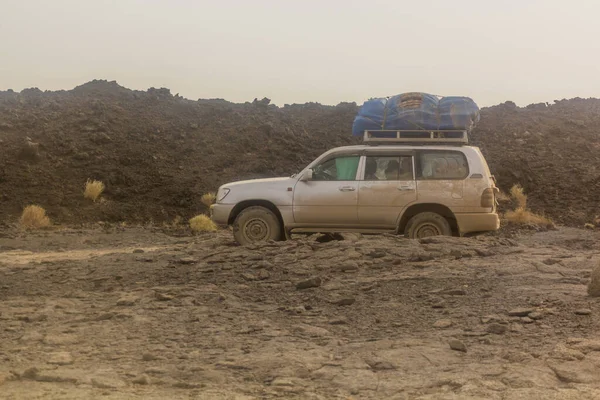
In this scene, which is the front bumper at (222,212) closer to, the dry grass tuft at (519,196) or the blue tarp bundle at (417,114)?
the blue tarp bundle at (417,114)

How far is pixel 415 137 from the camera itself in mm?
13500

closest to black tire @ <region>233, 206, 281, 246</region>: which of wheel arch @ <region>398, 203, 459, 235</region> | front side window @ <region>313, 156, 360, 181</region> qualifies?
front side window @ <region>313, 156, 360, 181</region>

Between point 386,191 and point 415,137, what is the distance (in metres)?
1.70

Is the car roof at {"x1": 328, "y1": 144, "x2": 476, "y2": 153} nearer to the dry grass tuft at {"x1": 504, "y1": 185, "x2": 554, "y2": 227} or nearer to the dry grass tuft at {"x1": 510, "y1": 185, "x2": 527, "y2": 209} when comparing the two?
the dry grass tuft at {"x1": 504, "y1": 185, "x2": 554, "y2": 227}

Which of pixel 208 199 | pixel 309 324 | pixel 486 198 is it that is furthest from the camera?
pixel 208 199

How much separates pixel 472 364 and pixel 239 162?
2499 centimetres

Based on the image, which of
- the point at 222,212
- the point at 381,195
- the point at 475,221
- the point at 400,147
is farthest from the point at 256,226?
the point at 475,221

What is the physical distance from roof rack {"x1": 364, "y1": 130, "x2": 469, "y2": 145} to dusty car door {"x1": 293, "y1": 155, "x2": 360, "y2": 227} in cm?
75

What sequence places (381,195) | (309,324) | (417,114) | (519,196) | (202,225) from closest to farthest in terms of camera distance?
(309,324) < (381,195) < (417,114) < (202,225) < (519,196)

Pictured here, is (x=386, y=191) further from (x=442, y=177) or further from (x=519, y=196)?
(x=519, y=196)

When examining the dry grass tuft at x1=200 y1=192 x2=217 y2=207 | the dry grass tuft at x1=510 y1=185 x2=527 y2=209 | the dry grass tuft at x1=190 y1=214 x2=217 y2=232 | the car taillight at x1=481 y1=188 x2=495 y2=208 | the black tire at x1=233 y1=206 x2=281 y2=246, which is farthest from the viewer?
the dry grass tuft at x1=510 y1=185 x2=527 y2=209

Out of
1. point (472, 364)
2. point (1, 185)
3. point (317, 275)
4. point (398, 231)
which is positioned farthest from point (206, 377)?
point (1, 185)

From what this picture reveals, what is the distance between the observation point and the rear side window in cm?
1228

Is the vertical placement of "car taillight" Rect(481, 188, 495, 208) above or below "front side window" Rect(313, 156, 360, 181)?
below
